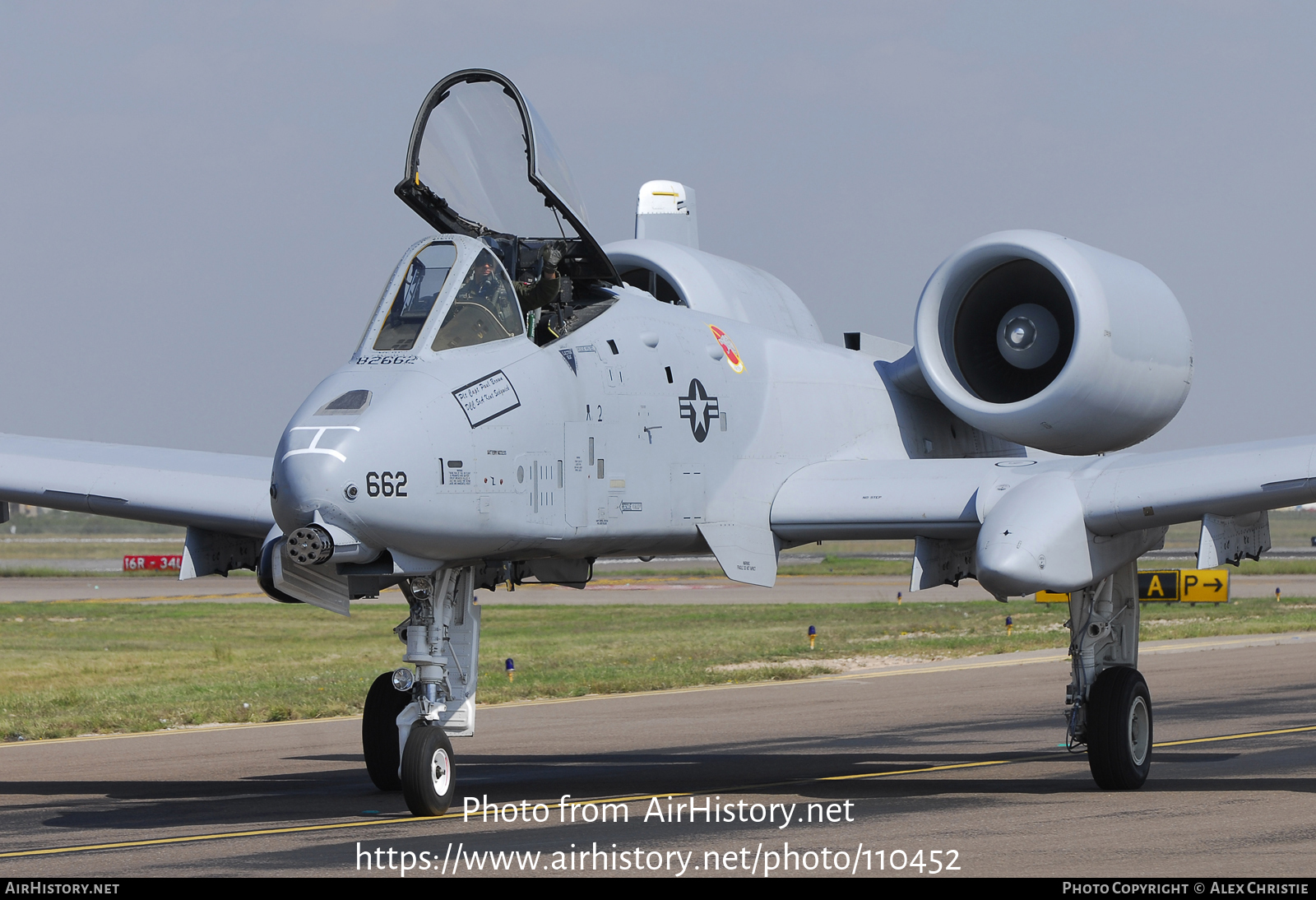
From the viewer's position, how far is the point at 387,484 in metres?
10.6

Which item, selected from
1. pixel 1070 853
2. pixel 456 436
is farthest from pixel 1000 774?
pixel 456 436

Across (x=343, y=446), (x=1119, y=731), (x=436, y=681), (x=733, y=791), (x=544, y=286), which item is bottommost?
(x=733, y=791)

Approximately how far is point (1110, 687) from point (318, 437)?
23.4ft

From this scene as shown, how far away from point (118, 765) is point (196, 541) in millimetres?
3739

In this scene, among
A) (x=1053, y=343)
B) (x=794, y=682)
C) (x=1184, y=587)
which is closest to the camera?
(x=1053, y=343)

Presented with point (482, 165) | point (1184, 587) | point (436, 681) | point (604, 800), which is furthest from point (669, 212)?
point (1184, 587)

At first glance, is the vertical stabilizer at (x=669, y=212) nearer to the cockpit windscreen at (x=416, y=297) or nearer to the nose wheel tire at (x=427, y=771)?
the cockpit windscreen at (x=416, y=297)

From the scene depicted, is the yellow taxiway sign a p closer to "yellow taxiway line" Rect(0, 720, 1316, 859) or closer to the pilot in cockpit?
"yellow taxiway line" Rect(0, 720, 1316, 859)

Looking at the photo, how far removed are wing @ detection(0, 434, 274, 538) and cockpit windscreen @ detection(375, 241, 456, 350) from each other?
116 inches

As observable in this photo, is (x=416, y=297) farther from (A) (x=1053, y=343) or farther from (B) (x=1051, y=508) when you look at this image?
(A) (x=1053, y=343)

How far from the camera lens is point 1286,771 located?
15.1 m

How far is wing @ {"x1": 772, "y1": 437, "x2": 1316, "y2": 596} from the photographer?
40.6 feet

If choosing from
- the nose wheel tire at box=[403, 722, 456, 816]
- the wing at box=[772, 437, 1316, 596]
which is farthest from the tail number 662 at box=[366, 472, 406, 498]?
the wing at box=[772, 437, 1316, 596]

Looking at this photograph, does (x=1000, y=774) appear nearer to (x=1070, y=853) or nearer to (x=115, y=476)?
(x=1070, y=853)
